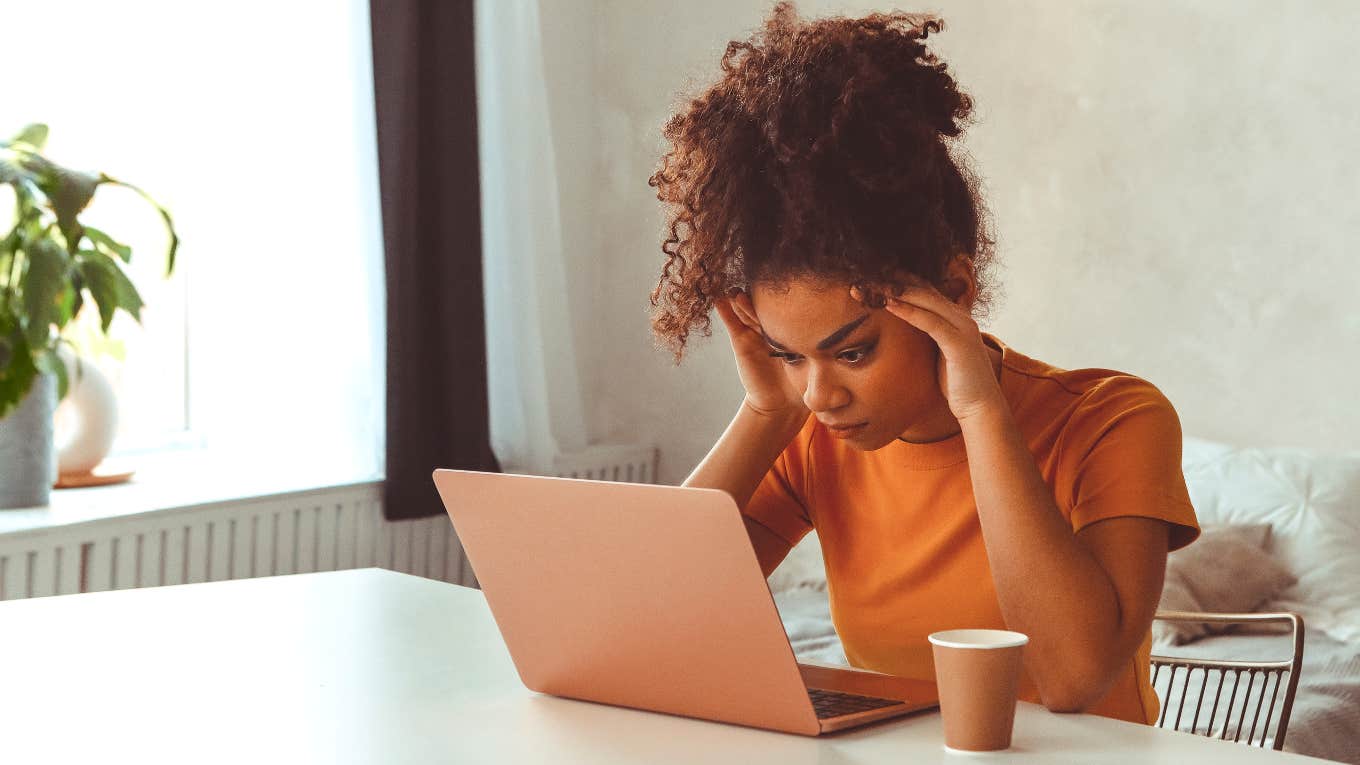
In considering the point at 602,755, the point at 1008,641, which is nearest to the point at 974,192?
the point at 1008,641

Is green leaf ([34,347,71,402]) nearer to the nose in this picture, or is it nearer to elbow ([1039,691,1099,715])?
the nose

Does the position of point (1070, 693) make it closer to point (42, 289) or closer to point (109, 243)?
point (42, 289)

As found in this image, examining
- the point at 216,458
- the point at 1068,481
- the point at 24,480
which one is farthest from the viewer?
the point at 216,458

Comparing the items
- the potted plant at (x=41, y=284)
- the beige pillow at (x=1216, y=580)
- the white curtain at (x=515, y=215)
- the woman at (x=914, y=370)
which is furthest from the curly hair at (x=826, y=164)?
the white curtain at (x=515, y=215)

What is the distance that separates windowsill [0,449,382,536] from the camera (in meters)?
2.45

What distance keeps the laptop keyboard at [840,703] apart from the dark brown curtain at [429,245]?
2.23 meters

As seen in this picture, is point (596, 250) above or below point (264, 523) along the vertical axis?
above

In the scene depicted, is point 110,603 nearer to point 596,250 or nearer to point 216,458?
point 216,458

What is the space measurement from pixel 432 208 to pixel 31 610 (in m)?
2.02

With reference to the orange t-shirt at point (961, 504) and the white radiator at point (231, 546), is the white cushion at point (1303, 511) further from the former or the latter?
the white radiator at point (231, 546)

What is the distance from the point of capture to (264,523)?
2.81 metres

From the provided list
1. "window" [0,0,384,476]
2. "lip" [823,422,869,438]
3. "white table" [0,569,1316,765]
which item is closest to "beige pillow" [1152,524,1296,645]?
"lip" [823,422,869,438]

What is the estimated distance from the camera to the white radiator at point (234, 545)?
2.40 meters

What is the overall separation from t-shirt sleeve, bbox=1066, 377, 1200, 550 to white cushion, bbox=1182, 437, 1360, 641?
1.42 m
